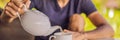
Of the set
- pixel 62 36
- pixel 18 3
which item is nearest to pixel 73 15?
pixel 62 36

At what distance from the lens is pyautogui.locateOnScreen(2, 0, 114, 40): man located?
4.59ft

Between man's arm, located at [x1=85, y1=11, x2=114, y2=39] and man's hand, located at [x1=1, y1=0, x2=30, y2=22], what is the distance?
0.34 meters

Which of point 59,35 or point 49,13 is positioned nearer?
point 59,35

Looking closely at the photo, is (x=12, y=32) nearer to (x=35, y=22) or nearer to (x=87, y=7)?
(x=35, y=22)

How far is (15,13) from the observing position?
54.0 inches

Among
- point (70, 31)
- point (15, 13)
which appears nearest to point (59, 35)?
point (70, 31)

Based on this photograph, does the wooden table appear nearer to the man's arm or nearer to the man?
the man

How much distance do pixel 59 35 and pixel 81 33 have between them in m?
0.16

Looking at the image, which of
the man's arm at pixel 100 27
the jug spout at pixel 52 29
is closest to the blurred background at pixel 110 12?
the man's arm at pixel 100 27

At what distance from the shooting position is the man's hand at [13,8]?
1.36m

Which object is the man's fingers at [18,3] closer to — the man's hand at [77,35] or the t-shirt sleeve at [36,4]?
the t-shirt sleeve at [36,4]

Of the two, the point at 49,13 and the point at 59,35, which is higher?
the point at 49,13

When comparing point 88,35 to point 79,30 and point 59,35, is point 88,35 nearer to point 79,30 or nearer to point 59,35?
point 79,30

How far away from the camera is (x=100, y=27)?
1.44 meters
